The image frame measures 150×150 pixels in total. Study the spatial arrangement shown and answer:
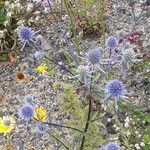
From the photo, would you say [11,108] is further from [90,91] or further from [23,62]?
[90,91]

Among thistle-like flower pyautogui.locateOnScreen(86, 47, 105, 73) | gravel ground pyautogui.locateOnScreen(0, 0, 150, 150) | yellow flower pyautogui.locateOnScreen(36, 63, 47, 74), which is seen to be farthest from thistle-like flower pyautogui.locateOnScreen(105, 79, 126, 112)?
yellow flower pyautogui.locateOnScreen(36, 63, 47, 74)

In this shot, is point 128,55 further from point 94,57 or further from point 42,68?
point 42,68

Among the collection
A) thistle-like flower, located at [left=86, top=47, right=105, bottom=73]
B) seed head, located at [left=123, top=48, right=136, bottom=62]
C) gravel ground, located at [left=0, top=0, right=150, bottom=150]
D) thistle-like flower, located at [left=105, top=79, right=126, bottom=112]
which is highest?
gravel ground, located at [left=0, top=0, right=150, bottom=150]

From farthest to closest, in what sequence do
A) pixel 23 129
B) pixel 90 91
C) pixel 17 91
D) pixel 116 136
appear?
pixel 17 91, pixel 23 129, pixel 116 136, pixel 90 91

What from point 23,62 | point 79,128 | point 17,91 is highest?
point 23,62

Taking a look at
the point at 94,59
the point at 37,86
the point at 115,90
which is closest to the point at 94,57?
the point at 94,59

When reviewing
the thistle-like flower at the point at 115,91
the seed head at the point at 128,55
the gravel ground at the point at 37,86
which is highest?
the gravel ground at the point at 37,86

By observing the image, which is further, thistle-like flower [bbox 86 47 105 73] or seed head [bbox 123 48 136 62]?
seed head [bbox 123 48 136 62]

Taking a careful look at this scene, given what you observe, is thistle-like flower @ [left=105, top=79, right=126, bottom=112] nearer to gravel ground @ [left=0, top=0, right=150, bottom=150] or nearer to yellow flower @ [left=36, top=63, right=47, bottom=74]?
gravel ground @ [left=0, top=0, right=150, bottom=150]

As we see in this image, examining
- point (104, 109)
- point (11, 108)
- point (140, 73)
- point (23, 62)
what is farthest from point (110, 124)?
point (23, 62)

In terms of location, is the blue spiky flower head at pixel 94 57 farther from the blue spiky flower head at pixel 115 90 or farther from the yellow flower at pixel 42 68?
the yellow flower at pixel 42 68

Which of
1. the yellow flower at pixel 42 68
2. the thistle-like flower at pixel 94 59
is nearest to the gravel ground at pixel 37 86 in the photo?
the yellow flower at pixel 42 68
